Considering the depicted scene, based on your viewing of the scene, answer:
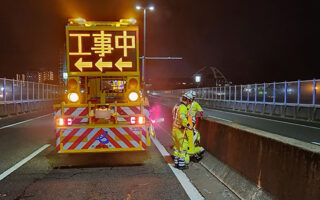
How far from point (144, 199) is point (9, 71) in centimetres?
5907

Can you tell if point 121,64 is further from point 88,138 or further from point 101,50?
point 88,138

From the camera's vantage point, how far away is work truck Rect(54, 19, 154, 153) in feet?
22.7

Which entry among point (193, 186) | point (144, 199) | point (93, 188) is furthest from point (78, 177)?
point (193, 186)

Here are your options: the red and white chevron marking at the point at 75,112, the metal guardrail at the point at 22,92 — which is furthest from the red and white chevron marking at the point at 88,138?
the metal guardrail at the point at 22,92

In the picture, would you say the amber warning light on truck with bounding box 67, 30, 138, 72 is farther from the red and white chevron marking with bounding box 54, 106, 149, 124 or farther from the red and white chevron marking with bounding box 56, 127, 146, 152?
the red and white chevron marking with bounding box 56, 127, 146, 152

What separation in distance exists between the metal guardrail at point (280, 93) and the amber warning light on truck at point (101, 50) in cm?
1483

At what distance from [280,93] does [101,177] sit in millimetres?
20014

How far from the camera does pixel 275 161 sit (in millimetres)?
4074

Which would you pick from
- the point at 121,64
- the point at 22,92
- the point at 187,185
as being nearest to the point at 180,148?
the point at 187,185

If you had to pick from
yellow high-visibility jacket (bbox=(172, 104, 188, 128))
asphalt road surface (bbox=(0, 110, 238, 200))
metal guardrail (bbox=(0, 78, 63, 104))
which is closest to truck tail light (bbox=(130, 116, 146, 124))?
yellow high-visibility jacket (bbox=(172, 104, 188, 128))

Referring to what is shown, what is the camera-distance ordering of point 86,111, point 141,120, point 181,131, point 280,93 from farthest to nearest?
point 280,93 → point 141,120 → point 86,111 → point 181,131

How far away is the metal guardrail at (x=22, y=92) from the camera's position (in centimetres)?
2122

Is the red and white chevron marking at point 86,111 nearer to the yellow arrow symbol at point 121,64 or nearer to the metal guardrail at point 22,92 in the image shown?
the yellow arrow symbol at point 121,64

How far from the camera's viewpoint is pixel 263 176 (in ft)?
14.3
